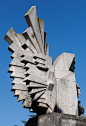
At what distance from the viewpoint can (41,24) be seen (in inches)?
332

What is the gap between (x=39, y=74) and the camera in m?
7.59

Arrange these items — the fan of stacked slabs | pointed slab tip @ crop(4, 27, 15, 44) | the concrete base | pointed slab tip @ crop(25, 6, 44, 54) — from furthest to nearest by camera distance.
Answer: pointed slab tip @ crop(4, 27, 15, 44) < pointed slab tip @ crop(25, 6, 44, 54) < the fan of stacked slabs < the concrete base

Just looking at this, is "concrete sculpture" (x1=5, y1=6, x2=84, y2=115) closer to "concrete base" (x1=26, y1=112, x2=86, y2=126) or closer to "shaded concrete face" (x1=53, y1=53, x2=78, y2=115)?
"shaded concrete face" (x1=53, y1=53, x2=78, y2=115)

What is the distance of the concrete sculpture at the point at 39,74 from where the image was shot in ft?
23.8

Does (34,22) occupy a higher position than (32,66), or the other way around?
(34,22)

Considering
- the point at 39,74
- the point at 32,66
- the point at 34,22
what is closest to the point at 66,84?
the point at 39,74

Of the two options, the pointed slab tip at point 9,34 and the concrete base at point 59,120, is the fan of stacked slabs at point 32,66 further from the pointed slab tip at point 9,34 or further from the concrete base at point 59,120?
the concrete base at point 59,120

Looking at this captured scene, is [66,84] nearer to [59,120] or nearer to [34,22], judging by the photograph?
[59,120]

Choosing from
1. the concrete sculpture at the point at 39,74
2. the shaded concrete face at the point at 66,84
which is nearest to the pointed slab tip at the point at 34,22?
the concrete sculpture at the point at 39,74

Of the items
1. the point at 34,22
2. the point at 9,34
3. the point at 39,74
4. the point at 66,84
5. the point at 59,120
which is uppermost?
the point at 34,22

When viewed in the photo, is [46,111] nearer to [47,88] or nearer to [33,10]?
[47,88]

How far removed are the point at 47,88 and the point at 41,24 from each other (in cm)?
258

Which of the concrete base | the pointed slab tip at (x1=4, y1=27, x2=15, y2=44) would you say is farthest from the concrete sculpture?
the concrete base

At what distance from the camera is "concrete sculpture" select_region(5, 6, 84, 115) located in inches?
286
